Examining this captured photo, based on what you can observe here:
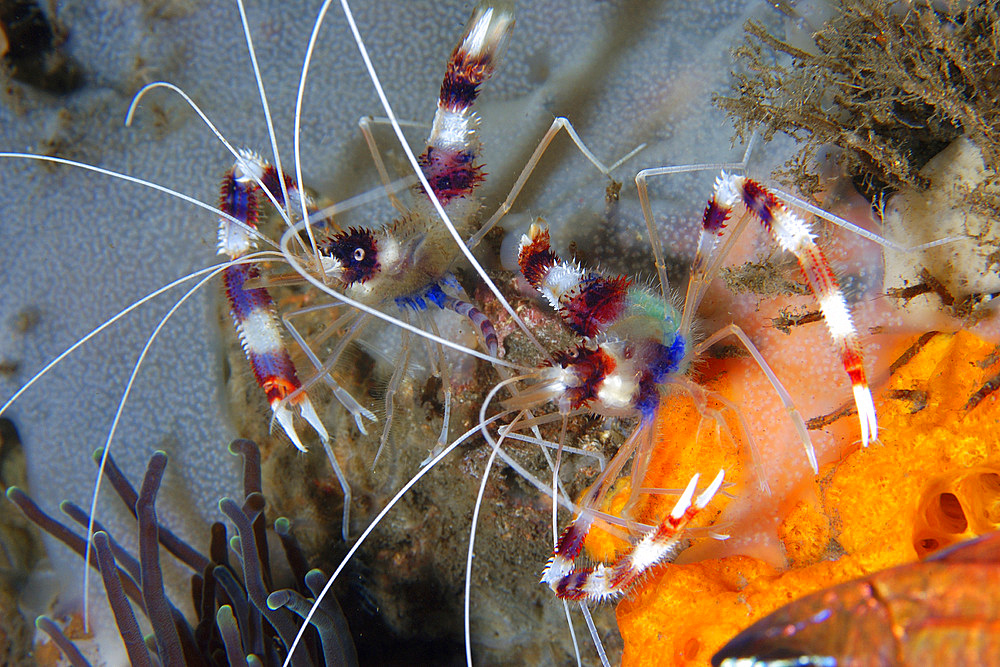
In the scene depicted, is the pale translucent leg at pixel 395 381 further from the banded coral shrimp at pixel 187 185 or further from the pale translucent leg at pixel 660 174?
the pale translucent leg at pixel 660 174

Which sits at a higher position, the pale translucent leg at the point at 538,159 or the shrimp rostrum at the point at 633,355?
the pale translucent leg at the point at 538,159

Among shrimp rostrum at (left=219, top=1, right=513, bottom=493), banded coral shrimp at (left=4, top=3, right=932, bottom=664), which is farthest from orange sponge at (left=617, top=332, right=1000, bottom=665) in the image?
shrimp rostrum at (left=219, top=1, right=513, bottom=493)

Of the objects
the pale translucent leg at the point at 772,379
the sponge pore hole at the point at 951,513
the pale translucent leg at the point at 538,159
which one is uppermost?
the pale translucent leg at the point at 538,159

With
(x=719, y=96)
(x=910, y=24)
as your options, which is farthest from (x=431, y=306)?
(x=910, y=24)

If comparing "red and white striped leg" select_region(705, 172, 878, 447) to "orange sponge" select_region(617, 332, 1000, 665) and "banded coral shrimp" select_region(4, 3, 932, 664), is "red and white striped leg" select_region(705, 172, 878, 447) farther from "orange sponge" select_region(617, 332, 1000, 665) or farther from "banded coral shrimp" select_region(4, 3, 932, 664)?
"banded coral shrimp" select_region(4, 3, 932, 664)

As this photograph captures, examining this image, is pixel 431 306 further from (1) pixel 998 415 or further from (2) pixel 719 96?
(1) pixel 998 415

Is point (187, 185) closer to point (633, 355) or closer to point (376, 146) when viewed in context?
point (376, 146)

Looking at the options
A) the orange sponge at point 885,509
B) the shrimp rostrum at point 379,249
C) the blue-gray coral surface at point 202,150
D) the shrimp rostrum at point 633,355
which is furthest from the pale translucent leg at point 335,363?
the orange sponge at point 885,509
